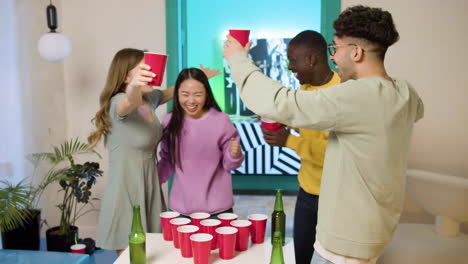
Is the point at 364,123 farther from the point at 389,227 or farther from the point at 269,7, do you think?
the point at 269,7

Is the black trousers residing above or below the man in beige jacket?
below

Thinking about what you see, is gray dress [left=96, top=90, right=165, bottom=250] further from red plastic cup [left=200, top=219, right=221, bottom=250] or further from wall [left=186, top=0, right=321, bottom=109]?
wall [left=186, top=0, right=321, bottom=109]

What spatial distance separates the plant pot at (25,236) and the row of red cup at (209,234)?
5.07 ft

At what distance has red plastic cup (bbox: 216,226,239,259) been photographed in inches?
56.6

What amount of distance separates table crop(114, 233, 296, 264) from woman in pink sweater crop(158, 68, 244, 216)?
382mm

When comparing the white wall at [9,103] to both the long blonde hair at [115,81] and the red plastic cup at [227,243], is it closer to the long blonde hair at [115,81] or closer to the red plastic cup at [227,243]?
the long blonde hair at [115,81]

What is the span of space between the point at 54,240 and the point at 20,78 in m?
1.16

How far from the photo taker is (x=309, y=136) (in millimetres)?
1856

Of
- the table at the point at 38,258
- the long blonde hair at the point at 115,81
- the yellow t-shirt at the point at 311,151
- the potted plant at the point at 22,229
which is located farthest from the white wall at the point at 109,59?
the yellow t-shirt at the point at 311,151

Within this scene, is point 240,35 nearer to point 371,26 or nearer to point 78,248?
point 371,26

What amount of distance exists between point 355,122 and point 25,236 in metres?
2.44

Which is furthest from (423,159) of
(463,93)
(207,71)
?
(207,71)

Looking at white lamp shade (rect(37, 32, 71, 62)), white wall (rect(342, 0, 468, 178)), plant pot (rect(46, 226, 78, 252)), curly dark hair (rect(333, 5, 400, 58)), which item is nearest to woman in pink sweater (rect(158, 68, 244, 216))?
curly dark hair (rect(333, 5, 400, 58))

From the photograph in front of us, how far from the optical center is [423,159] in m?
3.21
